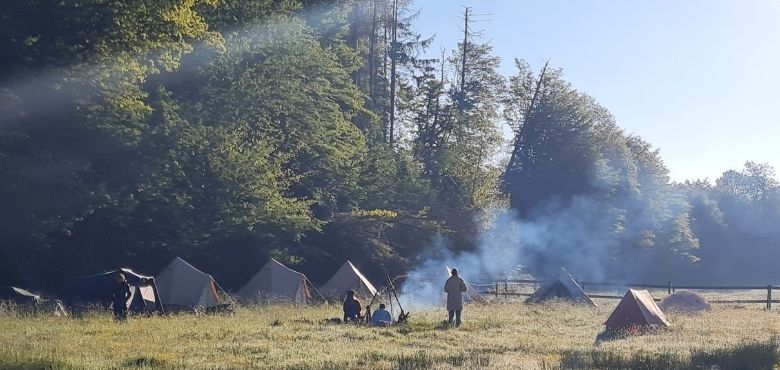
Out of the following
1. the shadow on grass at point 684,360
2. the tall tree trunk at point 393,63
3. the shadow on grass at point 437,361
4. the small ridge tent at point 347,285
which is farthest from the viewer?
the tall tree trunk at point 393,63

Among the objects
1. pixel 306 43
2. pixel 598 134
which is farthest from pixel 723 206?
pixel 306 43

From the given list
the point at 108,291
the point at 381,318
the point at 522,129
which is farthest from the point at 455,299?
the point at 522,129

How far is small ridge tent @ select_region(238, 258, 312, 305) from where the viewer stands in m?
30.3

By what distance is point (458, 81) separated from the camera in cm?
6212

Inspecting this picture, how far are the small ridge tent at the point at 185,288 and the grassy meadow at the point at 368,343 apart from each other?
298 centimetres

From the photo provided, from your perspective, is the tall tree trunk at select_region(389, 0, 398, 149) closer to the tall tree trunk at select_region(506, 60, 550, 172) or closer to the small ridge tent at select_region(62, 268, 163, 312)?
the tall tree trunk at select_region(506, 60, 550, 172)

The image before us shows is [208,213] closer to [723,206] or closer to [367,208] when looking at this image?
[367,208]

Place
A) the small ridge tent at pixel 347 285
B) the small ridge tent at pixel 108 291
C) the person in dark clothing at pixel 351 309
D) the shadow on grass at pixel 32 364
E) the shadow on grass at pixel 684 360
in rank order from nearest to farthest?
1. the shadow on grass at pixel 32 364
2. the shadow on grass at pixel 684 360
3. the person in dark clothing at pixel 351 309
4. the small ridge tent at pixel 108 291
5. the small ridge tent at pixel 347 285

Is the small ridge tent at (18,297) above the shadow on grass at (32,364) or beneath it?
above

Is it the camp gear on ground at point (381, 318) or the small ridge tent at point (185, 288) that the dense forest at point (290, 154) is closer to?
the small ridge tent at point (185, 288)

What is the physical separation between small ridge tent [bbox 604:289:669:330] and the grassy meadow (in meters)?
0.38

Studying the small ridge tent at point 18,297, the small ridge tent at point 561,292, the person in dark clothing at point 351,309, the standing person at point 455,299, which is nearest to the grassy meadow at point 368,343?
the standing person at point 455,299

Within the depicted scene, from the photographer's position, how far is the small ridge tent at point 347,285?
32625mm

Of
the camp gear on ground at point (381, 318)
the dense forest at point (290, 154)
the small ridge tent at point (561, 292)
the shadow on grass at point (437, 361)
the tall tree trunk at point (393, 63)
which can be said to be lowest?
the shadow on grass at point (437, 361)
